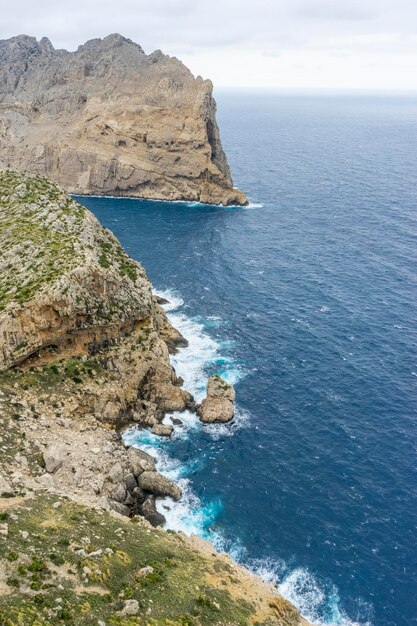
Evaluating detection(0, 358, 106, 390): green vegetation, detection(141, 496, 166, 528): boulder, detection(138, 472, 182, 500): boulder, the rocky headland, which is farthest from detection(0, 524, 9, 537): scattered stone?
detection(138, 472, 182, 500): boulder

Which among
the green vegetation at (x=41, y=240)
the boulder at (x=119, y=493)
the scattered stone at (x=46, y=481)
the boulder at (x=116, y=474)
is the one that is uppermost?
the green vegetation at (x=41, y=240)

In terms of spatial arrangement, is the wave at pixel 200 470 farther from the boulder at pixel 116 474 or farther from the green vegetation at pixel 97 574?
the green vegetation at pixel 97 574

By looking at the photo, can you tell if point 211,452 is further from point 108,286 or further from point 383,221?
point 383,221

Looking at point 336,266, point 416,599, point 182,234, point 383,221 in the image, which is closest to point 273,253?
point 336,266

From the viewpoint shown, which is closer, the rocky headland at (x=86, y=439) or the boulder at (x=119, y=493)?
the rocky headland at (x=86, y=439)

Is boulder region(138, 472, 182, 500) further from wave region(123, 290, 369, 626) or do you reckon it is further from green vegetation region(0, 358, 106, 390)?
green vegetation region(0, 358, 106, 390)

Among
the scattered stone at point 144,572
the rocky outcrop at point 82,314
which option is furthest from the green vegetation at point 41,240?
the scattered stone at point 144,572
